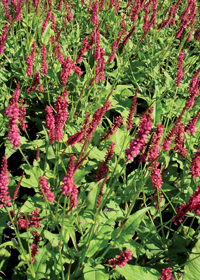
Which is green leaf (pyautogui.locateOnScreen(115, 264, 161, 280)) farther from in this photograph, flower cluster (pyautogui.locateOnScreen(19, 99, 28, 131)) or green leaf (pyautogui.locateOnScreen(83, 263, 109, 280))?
flower cluster (pyautogui.locateOnScreen(19, 99, 28, 131))

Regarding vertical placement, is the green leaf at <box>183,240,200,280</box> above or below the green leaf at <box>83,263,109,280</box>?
above

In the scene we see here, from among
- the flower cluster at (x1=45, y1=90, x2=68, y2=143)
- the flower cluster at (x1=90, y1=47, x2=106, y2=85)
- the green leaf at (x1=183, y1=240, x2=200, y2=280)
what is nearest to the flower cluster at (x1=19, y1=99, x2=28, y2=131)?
the flower cluster at (x1=45, y1=90, x2=68, y2=143)

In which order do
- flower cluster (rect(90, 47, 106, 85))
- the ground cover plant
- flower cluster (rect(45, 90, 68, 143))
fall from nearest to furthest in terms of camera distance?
the ground cover plant, flower cluster (rect(45, 90, 68, 143)), flower cluster (rect(90, 47, 106, 85))

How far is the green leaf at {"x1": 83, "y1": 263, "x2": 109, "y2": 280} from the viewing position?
4.36ft

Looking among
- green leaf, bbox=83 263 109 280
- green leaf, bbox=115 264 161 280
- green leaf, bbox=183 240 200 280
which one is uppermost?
green leaf, bbox=183 240 200 280

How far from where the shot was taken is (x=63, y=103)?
152 centimetres

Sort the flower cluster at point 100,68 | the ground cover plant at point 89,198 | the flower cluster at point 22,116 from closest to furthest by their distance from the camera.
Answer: the ground cover plant at point 89,198, the flower cluster at point 22,116, the flower cluster at point 100,68

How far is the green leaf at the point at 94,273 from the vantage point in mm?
1330

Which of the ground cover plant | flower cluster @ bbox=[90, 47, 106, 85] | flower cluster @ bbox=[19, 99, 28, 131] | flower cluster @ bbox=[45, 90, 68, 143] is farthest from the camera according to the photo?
flower cluster @ bbox=[90, 47, 106, 85]

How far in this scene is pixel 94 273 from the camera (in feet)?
4.47

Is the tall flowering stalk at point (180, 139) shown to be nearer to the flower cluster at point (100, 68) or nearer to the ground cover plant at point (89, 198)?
the ground cover plant at point (89, 198)

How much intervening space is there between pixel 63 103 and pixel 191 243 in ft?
4.13

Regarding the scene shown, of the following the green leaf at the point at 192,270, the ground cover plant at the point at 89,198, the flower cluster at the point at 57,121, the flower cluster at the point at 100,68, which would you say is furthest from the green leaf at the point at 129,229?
the flower cluster at the point at 100,68

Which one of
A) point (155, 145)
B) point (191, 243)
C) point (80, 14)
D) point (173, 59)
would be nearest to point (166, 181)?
point (191, 243)
